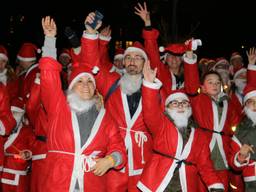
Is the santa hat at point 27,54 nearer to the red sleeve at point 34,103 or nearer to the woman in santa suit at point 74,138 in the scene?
the red sleeve at point 34,103

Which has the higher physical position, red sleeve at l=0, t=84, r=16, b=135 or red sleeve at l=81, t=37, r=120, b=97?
red sleeve at l=81, t=37, r=120, b=97

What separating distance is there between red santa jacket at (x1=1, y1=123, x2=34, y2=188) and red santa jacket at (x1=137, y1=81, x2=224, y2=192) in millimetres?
2855

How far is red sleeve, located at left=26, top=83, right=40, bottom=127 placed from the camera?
6.59m

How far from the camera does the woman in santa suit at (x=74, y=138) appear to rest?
4.89 meters

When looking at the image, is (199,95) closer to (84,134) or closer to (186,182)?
(186,182)

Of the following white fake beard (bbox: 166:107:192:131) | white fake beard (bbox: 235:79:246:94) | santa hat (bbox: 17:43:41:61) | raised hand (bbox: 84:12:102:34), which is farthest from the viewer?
santa hat (bbox: 17:43:41:61)

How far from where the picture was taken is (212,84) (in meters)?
7.38

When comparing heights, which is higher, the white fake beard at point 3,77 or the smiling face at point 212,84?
the white fake beard at point 3,77

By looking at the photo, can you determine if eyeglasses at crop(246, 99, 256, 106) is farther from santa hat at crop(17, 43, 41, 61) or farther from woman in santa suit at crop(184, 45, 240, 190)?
santa hat at crop(17, 43, 41, 61)

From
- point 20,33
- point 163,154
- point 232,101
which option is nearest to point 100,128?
point 163,154

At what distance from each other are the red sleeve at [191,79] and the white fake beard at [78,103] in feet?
8.10

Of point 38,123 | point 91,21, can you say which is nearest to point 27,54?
point 38,123

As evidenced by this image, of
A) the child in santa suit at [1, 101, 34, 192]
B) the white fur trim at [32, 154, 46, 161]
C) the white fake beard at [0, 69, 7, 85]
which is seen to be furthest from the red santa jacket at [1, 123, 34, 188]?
the white fake beard at [0, 69, 7, 85]

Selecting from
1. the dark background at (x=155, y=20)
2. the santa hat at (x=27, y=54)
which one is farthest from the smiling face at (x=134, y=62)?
the dark background at (x=155, y=20)
